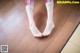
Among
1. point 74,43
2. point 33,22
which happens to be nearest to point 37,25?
point 33,22

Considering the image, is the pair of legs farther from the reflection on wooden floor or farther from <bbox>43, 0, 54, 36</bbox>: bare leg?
the reflection on wooden floor

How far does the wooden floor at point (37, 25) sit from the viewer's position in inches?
38.7

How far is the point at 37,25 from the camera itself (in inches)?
40.3

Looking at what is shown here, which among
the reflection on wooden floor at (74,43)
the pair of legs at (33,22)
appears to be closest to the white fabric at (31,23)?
the pair of legs at (33,22)

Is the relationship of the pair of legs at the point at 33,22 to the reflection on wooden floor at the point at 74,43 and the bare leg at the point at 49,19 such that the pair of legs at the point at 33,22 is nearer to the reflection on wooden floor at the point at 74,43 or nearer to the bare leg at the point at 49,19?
the bare leg at the point at 49,19

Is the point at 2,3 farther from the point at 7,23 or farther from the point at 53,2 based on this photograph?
the point at 53,2

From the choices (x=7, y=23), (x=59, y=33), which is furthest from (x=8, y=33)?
(x=59, y=33)

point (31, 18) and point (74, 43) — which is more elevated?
point (31, 18)

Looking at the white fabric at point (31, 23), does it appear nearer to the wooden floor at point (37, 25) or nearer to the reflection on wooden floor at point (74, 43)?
the wooden floor at point (37, 25)

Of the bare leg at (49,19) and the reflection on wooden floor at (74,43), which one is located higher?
the bare leg at (49,19)

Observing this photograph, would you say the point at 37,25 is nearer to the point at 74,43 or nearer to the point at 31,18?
the point at 31,18

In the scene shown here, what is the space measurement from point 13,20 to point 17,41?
0.12m

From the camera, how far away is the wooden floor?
3.23 feet

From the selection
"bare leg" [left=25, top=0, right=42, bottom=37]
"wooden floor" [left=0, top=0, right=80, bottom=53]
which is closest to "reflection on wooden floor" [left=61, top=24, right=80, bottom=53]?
"wooden floor" [left=0, top=0, right=80, bottom=53]
